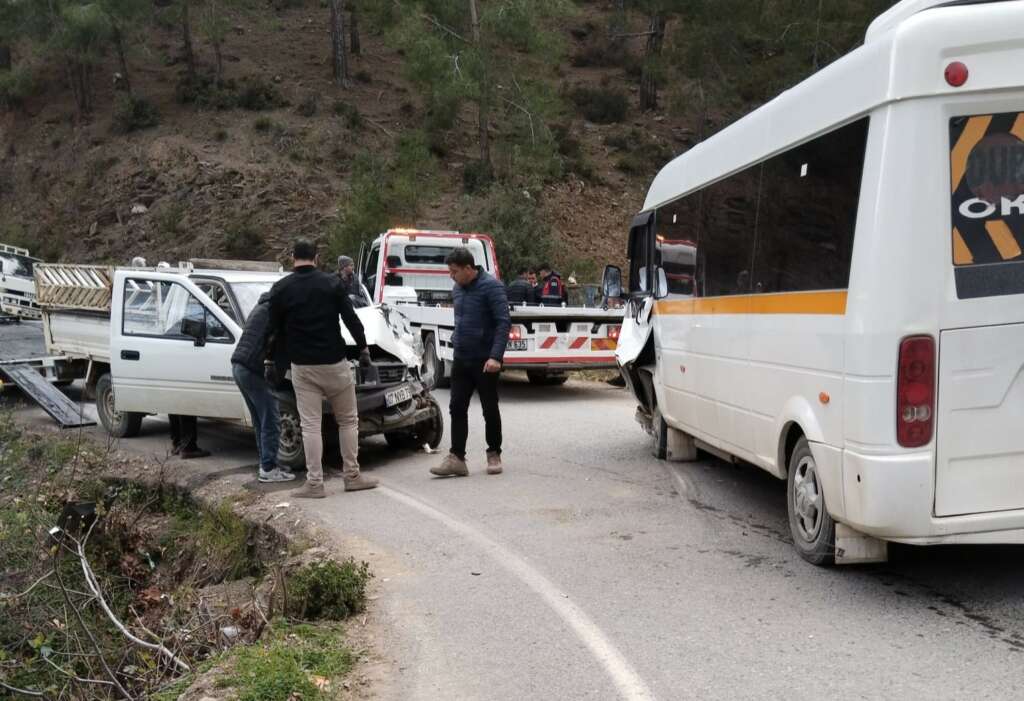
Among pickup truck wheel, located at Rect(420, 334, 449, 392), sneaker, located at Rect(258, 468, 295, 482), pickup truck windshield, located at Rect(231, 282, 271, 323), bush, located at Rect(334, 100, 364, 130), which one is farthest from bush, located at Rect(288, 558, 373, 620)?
bush, located at Rect(334, 100, 364, 130)

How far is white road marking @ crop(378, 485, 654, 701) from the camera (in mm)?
4172

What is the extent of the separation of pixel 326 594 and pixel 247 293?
536 centimetres

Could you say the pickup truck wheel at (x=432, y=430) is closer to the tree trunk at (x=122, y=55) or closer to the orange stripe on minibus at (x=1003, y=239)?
the orange stripe on minibus at (x=1003, y=239)

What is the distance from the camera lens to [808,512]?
18.7ft

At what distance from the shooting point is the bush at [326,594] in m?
5.21

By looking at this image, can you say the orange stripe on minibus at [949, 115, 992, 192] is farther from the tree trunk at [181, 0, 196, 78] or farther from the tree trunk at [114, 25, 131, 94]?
the tree trunk at [181, 0, 196, 78]

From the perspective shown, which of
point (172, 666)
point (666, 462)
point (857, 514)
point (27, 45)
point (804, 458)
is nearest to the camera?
point (857, 514)

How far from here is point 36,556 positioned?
23.6 feet

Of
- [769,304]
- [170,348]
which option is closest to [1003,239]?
[769,304]

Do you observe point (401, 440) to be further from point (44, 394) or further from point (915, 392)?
point (915, 392)

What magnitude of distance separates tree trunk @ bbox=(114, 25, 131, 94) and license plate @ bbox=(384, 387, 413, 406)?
37363 millimetres

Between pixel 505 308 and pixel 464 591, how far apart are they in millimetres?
3391

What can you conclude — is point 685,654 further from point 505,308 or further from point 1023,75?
point 505,308

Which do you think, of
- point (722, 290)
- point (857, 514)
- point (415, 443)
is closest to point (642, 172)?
→ point (415, 443)
